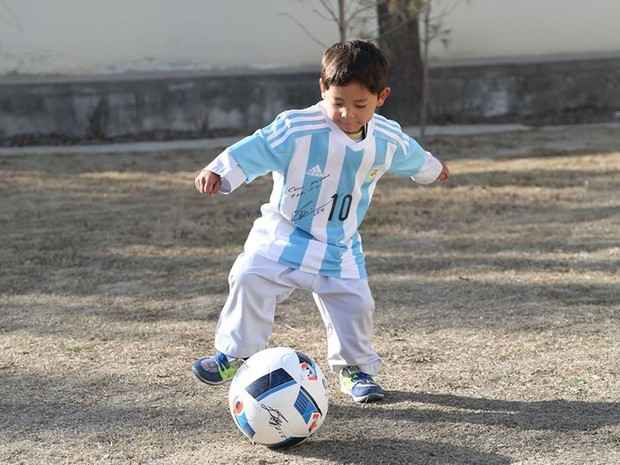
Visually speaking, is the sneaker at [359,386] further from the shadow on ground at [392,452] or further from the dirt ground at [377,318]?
the shadow on ground at [392,452]

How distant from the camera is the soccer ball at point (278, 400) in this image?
141 inches

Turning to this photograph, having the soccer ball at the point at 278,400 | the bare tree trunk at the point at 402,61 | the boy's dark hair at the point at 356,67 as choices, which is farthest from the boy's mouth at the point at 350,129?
the bare tree trunk at the point at 402,61

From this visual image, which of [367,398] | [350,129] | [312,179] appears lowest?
[367,398]

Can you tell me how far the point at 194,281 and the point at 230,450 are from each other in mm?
2276

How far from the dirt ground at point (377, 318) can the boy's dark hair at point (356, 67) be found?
1102mm

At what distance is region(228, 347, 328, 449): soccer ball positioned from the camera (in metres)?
3.58

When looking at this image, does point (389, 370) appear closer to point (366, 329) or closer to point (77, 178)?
point (366, 329)

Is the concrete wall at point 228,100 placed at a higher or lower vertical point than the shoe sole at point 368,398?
lower

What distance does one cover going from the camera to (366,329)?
4.05m

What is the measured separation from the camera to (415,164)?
4172 mm

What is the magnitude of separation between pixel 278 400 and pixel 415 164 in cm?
106
